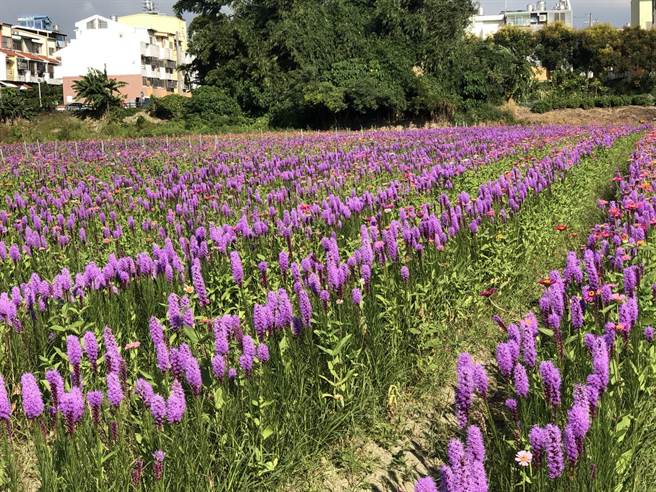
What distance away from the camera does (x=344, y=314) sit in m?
4.38

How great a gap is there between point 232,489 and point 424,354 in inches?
78.5

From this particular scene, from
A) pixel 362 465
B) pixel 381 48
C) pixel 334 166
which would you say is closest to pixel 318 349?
pixel 362 465

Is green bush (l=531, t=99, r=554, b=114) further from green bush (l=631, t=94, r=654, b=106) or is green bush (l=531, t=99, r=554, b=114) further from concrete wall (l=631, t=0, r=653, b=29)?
concrete wall (l=631, t=0, r=653, b=29)

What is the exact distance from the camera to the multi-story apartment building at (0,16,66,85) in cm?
8225

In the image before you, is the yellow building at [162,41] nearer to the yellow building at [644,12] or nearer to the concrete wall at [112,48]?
the concrete wall at [112,48]

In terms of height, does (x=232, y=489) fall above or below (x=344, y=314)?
below

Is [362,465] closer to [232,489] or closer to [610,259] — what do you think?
[232,489]

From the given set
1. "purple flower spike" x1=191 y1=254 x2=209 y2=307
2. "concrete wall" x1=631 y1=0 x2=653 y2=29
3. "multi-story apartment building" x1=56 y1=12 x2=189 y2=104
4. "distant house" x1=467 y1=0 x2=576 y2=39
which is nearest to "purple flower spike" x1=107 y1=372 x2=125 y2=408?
"purple flower spike" x1=191 y1=254 x2=209 y2=307

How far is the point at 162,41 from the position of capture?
306ft

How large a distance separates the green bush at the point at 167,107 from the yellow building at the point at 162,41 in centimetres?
3410

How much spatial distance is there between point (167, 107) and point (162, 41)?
151ft

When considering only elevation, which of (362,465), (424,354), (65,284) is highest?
(65,284)

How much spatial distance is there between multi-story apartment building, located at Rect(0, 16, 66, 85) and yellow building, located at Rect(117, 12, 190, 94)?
11973 millimetres

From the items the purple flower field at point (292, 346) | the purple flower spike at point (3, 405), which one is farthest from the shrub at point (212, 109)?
the purple flower spike at point (3, 405)
